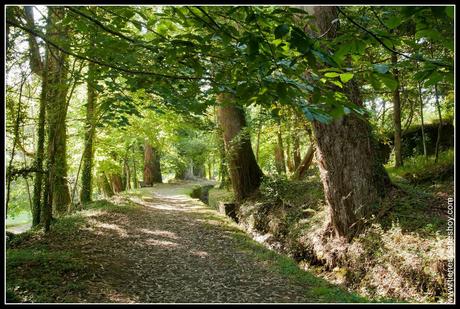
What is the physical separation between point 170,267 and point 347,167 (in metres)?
3.57

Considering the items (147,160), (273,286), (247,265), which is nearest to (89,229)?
(247,265)

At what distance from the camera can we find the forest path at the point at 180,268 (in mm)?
4824

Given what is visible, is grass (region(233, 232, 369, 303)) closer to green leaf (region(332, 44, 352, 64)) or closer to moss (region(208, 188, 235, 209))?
green leaf (region(332, 44, 352, 64))

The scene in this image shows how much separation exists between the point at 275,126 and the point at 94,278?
7.68 metres

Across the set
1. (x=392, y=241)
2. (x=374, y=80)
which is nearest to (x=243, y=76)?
(x=374, y=80)

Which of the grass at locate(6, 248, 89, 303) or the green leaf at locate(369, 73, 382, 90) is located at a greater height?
the green leaf at locate(369, 73, 382, 90)

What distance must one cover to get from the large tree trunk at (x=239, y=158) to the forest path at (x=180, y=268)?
2.70 m

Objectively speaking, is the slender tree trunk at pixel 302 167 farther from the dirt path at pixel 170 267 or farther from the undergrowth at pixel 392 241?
the dirt path at pixel 170 267

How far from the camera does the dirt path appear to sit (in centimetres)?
478

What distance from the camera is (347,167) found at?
672cm

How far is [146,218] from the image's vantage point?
10.8 meters

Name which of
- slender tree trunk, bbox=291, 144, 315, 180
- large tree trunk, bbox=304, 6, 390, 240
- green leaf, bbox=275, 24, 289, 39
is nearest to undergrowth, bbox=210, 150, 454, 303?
large tree trunk, bbox=304, 6, 390, 240

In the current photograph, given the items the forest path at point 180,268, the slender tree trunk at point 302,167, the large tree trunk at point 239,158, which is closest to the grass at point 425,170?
the slender tree trunk at point 302,167
